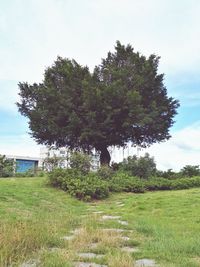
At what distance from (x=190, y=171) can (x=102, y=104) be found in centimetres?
698

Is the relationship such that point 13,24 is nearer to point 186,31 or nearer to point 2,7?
point 2,7

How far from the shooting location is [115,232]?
759 cm

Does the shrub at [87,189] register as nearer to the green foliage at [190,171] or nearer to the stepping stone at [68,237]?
the stepping stone at [68,237]

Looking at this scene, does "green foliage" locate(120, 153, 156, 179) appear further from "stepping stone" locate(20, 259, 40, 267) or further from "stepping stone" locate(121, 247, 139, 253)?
"stepping stone" locate(20, 259, 40, 267)

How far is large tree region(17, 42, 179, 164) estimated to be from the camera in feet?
82.5

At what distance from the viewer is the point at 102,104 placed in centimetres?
2498

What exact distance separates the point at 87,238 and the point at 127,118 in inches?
757

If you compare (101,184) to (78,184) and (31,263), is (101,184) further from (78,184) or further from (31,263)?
(31,263)

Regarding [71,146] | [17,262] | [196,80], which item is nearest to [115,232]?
[17,262]

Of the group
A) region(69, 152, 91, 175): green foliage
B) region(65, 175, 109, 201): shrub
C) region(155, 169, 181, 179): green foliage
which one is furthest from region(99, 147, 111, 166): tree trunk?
region(65, 175, 109, 201): shrub

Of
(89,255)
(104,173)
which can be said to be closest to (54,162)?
(104,173)

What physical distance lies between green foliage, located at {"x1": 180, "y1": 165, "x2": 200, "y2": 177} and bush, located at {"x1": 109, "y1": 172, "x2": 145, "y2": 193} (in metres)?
7.33

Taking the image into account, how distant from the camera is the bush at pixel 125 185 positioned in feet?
60.3

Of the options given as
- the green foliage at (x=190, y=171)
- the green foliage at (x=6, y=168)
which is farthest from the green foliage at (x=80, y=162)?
the green foliage at (x=190, y=171)
